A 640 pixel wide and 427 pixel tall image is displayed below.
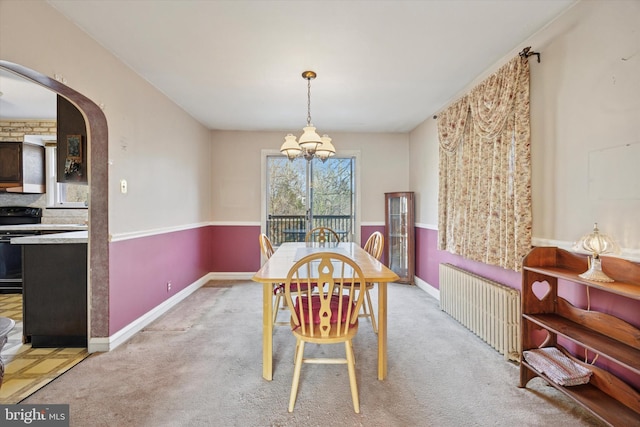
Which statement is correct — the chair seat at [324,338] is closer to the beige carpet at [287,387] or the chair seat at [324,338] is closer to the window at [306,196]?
the beige carpet at [287,387]

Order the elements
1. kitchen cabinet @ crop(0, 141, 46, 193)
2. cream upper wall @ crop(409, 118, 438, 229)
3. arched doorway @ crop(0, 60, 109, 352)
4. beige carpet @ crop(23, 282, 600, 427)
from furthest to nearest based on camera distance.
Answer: kitchen cabinet @ crop(0, 141, 46, 193), cream upper wall @ crop(409, 118, 438, 229), arched doorway @ crop(0, 60, 109, 352), beige carpet @ crop(23, 282, 600, 427)

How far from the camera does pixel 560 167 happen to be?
2035mm

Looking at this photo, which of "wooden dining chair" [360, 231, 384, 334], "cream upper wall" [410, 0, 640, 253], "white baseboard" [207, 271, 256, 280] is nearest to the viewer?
"cream upper wall" [410, 0, 640, 253]

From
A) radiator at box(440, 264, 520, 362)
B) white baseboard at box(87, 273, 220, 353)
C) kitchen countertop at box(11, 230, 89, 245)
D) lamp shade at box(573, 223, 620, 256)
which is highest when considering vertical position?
lamp shade at box(573, 223, 620, 256)

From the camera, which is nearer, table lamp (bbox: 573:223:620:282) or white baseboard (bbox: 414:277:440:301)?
table lamp (bbox: 573:223:620:282)

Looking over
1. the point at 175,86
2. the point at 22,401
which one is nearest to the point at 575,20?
the point at 175,86

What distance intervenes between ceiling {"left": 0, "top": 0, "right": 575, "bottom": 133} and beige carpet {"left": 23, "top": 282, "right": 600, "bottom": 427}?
2537mm

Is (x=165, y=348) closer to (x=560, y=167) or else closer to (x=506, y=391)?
(x=506, y=391)

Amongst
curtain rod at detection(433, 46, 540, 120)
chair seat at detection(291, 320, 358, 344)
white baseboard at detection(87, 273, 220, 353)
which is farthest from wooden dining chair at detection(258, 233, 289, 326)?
curtain rod at detection(433, 46, 540, 120)

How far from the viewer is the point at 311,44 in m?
2.33

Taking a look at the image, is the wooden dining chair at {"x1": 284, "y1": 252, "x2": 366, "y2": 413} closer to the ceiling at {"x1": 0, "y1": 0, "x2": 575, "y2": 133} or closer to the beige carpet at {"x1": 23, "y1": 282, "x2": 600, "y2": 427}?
the beige carpet at {"x1": 23, "y1": 282, "x2": 600, "y2": 427}

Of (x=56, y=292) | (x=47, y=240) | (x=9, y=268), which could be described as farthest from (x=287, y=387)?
(x=9, y=268)

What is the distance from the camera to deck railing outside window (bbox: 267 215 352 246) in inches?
201

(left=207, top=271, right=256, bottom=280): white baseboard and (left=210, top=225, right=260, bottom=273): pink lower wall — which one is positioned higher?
(left=210, top=225, right=260, bottom=273): pink lower wall
